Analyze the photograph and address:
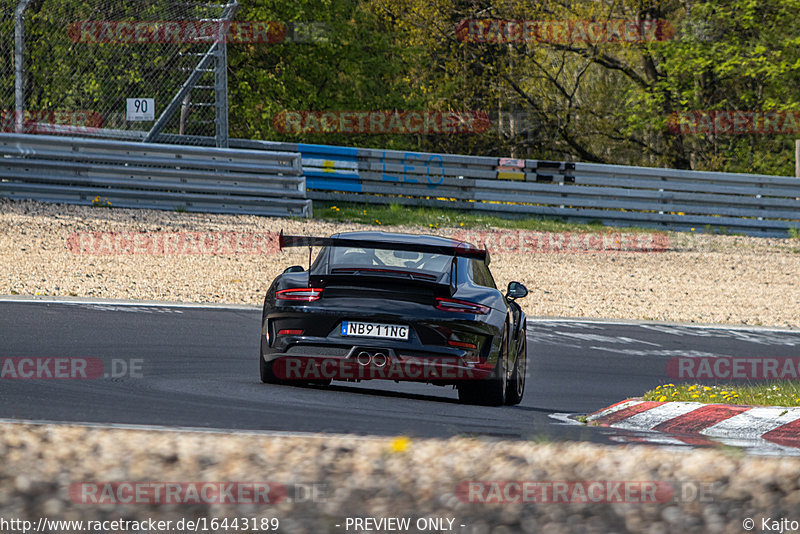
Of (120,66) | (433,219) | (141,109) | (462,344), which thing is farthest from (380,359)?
(433,219)

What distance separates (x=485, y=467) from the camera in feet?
13.8

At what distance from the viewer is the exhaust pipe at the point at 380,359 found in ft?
24.2

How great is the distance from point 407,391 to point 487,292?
1225 millimetres

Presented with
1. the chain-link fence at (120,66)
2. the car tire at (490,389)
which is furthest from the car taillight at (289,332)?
the chain-link fence at (120,66)

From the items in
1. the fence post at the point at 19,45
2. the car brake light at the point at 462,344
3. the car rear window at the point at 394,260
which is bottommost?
the car brake light at the point at 462,344

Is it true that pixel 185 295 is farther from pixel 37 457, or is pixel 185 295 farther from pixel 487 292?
pixel 37 457

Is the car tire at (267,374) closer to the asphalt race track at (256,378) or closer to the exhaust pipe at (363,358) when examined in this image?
the asphalt race track at (256,378)

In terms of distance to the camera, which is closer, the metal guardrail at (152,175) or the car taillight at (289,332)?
the car taillight at (289,332)

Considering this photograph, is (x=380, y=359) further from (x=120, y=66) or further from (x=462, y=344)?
(x=120, y=66)

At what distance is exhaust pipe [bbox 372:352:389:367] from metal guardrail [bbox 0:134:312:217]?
40.7 feet

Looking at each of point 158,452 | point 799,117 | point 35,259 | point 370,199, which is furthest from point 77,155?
point 799,117

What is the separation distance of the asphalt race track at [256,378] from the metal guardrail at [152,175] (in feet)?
24.7

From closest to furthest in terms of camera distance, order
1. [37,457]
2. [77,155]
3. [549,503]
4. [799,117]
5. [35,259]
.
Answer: [549,503], [37,457], [35,259], [77,155], [799,117]

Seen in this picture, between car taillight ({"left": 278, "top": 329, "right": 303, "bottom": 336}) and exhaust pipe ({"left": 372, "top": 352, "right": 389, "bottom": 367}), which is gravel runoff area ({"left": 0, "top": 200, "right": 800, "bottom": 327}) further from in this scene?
exhaust pipe ({"left": 372, "top": 352, "right": 389, "bottom": 367})
